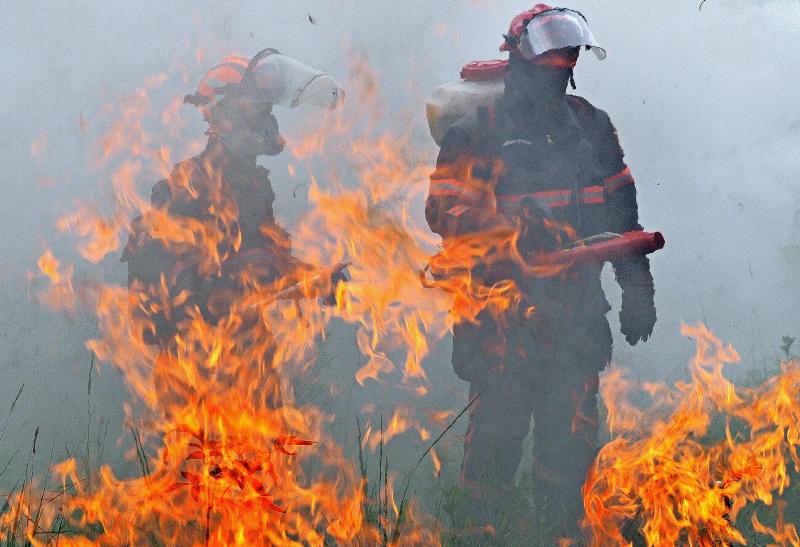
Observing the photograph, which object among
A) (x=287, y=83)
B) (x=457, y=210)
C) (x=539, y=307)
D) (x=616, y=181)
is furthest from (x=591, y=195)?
(x=287, y=83)

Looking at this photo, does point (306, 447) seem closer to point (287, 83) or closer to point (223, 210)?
point (223, 210)

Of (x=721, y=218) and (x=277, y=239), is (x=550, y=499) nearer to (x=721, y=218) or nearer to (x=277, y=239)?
(x=277, y=239)

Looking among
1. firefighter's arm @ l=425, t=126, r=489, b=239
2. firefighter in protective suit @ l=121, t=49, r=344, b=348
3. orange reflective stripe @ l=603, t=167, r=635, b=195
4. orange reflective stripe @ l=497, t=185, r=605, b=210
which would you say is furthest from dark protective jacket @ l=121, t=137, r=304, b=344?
orange reflective stripe @ l=603, t=167, r=635, b=195

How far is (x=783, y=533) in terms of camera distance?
10.5ft

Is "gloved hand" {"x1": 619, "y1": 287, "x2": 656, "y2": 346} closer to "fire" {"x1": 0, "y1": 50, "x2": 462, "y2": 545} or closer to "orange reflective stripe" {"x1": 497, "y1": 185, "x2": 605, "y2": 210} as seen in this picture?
"orange reflective stripe" {"x1": 497, "y1": 185, "x2": 605, "y2": 210}

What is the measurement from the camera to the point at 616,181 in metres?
3.91

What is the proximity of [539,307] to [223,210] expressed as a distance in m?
2.08

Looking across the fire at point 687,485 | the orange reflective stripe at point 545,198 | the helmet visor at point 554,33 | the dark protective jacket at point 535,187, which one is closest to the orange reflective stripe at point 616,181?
the dark protective jacket at point 535,187

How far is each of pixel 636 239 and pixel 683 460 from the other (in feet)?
3.45

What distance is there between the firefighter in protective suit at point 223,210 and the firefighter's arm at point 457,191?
124 cm

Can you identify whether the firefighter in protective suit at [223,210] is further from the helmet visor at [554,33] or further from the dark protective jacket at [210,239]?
the helmet visor at [554,33]

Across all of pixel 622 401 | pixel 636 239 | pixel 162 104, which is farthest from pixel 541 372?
pixel 162 104

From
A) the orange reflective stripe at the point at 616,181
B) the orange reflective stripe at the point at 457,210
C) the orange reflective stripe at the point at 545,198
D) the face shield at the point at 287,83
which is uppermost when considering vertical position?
the face shield at the point at 287,83

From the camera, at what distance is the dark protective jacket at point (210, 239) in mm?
4094
